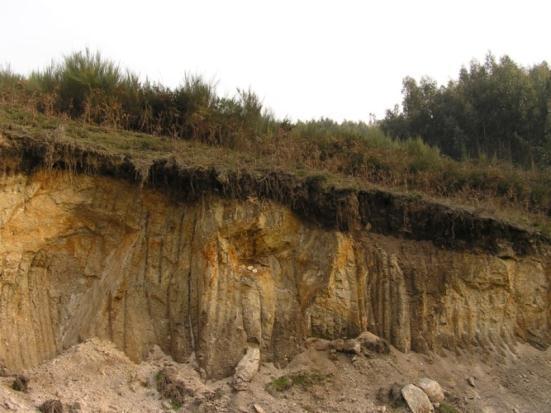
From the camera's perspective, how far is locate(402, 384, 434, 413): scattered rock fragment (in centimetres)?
988

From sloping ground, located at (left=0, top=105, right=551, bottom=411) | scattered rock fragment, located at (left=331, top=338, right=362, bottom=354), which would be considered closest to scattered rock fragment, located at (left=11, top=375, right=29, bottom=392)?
sloping ground, located at (left=0, top=105, right=551, bottom=411)

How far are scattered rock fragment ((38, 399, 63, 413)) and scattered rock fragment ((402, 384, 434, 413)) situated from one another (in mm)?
4909

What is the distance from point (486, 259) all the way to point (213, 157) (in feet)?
17.3

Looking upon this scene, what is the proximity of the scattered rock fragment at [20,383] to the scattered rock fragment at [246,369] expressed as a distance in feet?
9.47

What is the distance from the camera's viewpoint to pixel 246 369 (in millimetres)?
9969

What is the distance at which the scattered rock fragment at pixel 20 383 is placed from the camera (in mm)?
8953

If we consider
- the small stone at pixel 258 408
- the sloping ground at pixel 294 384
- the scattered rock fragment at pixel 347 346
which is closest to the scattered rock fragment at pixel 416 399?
the sloping ground at pixel 294 384

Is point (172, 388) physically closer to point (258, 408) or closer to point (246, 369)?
point (246, 369)

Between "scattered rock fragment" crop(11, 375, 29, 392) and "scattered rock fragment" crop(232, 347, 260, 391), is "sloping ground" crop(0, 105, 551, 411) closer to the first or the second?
"scattered rock fragment" crop(232, 347, 260, 391)

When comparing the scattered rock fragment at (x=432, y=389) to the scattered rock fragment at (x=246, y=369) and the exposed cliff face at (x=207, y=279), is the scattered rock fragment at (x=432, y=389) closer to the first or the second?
the exposed cliff face at (x=207, y=279)

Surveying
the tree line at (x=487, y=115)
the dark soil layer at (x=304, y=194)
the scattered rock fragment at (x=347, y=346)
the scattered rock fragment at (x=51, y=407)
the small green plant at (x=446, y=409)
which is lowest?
the small green plant at (x=446, y=409)

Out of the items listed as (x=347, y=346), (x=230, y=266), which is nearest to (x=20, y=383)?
(x=230, y=266)

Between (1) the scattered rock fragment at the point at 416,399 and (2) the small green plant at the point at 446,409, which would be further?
(2) the small green plant at the point at 446,409

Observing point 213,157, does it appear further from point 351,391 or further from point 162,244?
point 351,391
